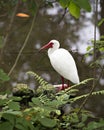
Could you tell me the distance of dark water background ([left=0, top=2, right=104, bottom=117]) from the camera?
3861mm

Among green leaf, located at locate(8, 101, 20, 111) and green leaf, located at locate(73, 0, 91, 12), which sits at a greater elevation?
green leaf, located at locate(73, 0, 91, 12)

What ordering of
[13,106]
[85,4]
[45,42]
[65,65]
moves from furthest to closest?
1. [45,42]
2. [65,65]
3. [13,106]
4. [85,4]

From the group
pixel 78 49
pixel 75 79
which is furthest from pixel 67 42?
pixel 75 79

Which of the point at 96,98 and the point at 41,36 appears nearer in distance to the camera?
the point at 96,98

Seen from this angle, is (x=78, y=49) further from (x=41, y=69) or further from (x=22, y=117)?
(x=22, y=117)

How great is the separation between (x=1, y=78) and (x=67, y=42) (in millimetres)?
4079

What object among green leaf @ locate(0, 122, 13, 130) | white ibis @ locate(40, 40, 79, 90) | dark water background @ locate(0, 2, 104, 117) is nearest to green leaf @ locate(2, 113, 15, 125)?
green leaf @ locate(0, 122, 13, 130)

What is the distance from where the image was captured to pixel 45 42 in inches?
192

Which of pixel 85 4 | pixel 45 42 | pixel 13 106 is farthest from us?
pixel 45 42

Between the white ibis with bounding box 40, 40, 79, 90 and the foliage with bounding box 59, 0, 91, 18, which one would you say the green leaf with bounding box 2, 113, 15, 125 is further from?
the white ibis with bounding box 40, 40, 79, 90

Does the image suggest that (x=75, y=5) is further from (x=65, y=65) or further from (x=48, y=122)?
(x=65, y=65)

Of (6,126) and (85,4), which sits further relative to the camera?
(6,126)

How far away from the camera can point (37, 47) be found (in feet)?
15.6

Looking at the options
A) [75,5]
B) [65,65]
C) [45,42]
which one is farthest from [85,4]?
[45,42]
